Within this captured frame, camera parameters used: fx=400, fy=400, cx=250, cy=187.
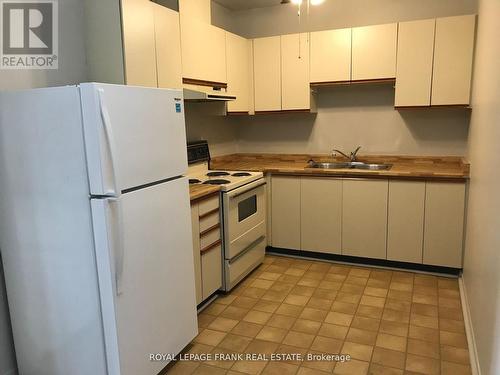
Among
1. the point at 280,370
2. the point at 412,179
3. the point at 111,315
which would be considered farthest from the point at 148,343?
the point at 412,179

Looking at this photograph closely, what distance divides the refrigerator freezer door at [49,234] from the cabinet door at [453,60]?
9.50 ft

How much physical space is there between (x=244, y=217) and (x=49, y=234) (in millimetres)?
1700

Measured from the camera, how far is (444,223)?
129 inches

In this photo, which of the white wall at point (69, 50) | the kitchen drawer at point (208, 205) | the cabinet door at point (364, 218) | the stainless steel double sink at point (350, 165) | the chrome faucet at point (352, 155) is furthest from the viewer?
the chrome faucet at point (352, 155)

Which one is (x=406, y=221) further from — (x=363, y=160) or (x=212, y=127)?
(x=212, y=127)

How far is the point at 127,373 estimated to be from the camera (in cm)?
187

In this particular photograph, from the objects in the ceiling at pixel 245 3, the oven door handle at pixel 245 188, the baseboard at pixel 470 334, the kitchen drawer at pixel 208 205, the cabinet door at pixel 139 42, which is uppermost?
the ceiling at pixel 245 3

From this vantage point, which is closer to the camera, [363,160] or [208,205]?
[208,205]

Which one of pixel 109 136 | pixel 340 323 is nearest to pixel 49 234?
pixel 109 136

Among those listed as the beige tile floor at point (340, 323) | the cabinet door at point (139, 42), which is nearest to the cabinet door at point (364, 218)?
the beige tile floor at point (340, 323)

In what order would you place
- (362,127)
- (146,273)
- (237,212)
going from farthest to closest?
(362,127)
(237,212)
(146,273)

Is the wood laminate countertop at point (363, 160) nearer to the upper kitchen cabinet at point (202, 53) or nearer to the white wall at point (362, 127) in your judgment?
the white wall at point (362, 127)

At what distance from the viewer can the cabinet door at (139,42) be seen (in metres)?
2.34

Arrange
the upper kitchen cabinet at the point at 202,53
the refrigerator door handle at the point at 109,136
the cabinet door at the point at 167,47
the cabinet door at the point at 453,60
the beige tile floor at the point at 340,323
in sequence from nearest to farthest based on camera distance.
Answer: the refrigerator door handle at the point at 109,136 < the beige tile floor at the point at 340,323 < the cabinet door at the point at 167,47 < the upper kitchen cabinet at the point at 202,53 < the cabinet door at the point at 453,60
